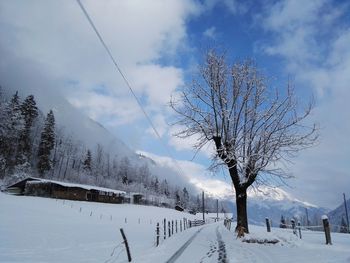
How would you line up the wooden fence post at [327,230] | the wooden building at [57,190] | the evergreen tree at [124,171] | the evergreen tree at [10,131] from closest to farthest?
the wooden fence post at [327,230]
the wooden building at [57,190]
the evergreen tree at [10,131]
the evergreen tree at [124,171]

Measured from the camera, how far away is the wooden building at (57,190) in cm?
6084

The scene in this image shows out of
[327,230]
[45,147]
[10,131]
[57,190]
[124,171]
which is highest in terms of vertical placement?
[124,171]

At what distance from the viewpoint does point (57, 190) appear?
65.0 m

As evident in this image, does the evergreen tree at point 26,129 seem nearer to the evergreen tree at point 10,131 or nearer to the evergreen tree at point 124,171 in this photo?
the evergreen tree at point 10,131

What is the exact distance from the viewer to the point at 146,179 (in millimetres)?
165000

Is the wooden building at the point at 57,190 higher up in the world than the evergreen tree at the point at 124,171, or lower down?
lower down

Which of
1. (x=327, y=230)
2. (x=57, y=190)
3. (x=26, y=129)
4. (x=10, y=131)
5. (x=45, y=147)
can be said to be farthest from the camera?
(x=45, y=147)

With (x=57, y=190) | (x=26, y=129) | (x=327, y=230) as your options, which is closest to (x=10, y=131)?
(x=26, y=129)

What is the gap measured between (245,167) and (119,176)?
4950 inches

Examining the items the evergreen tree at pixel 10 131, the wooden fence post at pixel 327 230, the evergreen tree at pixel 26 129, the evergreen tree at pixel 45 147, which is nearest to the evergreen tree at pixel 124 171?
the evergreen tree at pixel 45 147

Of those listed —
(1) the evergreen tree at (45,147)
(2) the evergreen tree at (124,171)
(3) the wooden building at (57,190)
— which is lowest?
(3) the wooden building at (57,190)

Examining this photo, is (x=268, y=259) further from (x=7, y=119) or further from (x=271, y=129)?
(x=7, y=119)

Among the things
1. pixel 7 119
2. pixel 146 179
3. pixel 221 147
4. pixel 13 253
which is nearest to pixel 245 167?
pixel 221 147

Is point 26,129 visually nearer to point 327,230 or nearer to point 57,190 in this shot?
point 57,190
